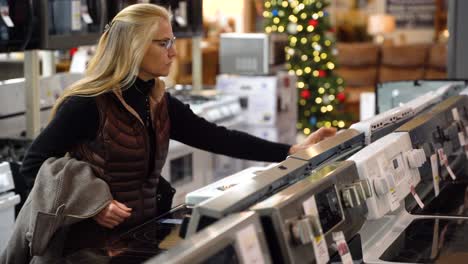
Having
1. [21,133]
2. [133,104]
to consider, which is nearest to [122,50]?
[133,104]

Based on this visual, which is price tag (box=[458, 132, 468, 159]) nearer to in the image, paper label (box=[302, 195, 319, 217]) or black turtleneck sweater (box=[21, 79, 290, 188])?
black turtleneck sweater (box=[21, 79, 290, 188])

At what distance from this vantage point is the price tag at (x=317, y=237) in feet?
8.14

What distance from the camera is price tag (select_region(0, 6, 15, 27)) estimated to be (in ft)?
17.2

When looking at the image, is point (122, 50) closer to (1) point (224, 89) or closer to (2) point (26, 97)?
(2) point (26, 97)

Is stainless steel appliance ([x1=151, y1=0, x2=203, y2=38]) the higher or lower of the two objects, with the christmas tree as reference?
higher

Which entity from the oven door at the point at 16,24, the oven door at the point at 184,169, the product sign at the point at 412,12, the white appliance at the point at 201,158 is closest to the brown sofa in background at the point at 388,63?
the product sign at the point at 412,12

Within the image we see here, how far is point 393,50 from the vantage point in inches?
643

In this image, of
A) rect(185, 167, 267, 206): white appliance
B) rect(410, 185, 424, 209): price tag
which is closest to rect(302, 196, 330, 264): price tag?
rect(185, 167, 267, 206): white appliance

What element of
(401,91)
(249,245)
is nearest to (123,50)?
(249,245)

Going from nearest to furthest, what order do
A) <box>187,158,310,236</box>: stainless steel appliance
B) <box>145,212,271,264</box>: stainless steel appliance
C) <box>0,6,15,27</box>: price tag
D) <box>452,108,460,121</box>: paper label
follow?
<box>145,212,271,264</box>: stainless steel appliance → <box>187,158,310,236</box>: stainless steel appliance → <box>452,108,460,121</box>: paper label → <box>0,6,15,27</box>: price tag

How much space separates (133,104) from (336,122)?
8.74 m

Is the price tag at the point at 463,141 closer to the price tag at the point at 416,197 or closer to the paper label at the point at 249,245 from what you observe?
the price tag at the point at 416,197

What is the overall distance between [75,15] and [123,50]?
2373mm

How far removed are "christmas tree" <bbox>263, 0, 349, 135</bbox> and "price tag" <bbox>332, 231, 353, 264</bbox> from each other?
364 inches
